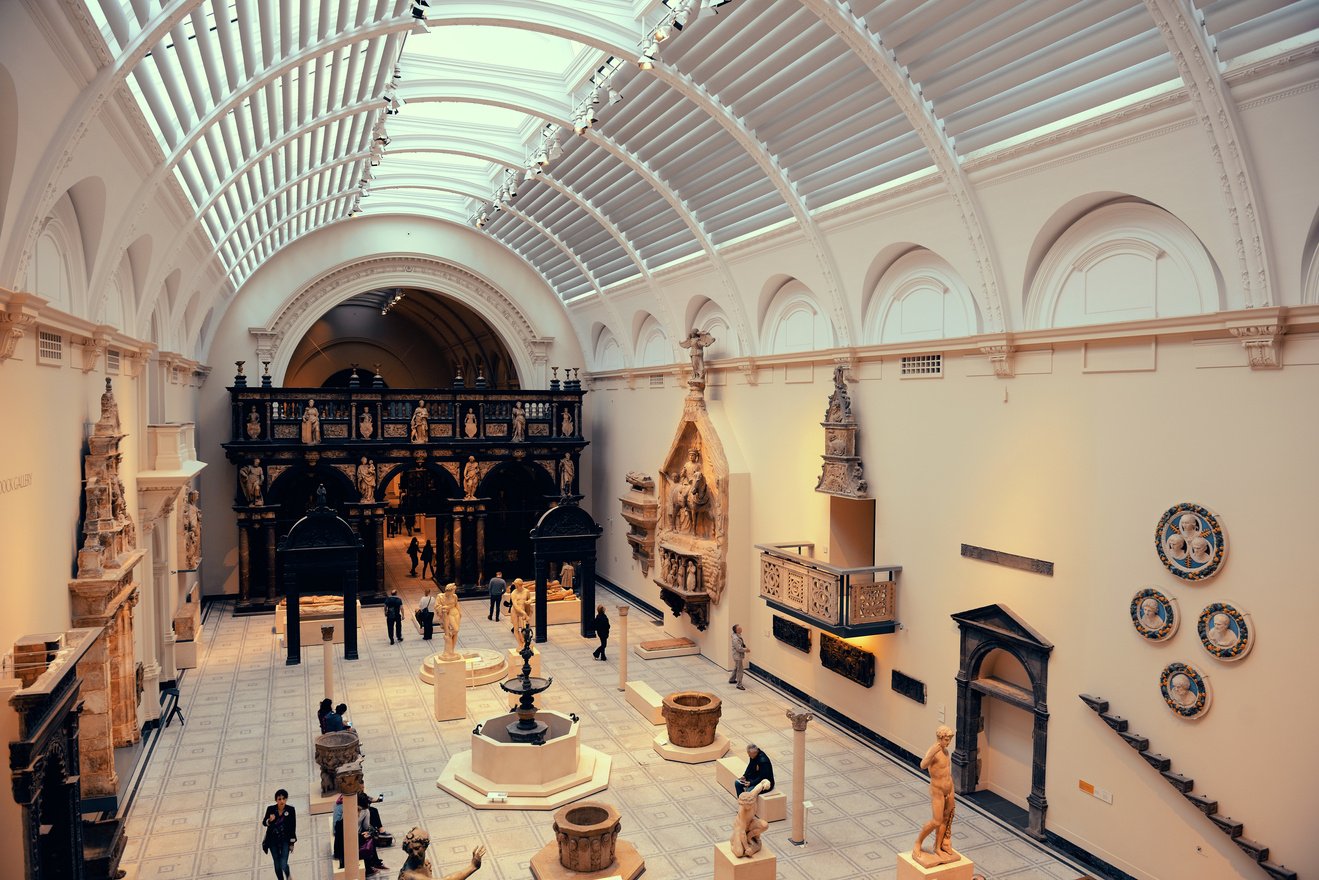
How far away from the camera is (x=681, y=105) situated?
560 inches

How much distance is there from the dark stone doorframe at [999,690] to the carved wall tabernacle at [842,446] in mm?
2873

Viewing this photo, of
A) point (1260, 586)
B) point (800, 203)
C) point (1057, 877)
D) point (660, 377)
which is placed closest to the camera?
point (1260, 586)

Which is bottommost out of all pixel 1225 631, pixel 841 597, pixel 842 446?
pixel 841 597

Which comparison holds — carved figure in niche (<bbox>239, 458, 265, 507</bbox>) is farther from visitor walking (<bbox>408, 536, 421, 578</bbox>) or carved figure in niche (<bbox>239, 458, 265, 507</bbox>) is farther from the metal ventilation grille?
the metal ventilation grille

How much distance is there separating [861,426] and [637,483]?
28.3 ft

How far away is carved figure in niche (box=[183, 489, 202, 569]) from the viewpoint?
709 inches

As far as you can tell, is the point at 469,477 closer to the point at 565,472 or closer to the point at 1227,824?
the point at 565,472

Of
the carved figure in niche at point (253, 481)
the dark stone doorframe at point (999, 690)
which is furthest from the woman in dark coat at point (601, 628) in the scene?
the carved figure in niche at point (253, 481)

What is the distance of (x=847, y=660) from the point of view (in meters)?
14.7

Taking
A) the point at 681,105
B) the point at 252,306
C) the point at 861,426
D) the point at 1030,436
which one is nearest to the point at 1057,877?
the point at 1030,436

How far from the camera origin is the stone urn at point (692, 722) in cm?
1351

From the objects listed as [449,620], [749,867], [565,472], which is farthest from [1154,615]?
[565,472]

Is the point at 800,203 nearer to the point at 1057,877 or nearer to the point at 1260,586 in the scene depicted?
the point at 1260,586

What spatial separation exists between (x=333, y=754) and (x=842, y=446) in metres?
8.63
